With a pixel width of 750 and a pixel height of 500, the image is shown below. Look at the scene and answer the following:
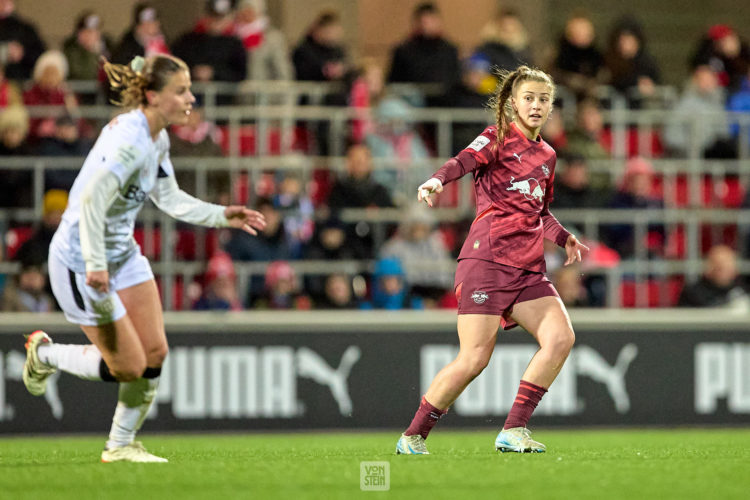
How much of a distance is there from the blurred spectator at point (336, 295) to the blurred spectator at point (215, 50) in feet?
9.16

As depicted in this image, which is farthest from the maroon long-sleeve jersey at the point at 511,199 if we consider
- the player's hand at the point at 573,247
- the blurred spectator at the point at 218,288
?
the blurred spectator at the point at 218,288

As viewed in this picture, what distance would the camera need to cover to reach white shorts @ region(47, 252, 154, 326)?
6.32 metres

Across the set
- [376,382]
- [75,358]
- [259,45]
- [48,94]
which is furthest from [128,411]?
[259,45]

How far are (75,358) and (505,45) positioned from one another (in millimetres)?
8416

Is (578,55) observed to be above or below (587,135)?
above

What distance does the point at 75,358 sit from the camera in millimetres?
6699

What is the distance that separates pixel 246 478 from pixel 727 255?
7737mm

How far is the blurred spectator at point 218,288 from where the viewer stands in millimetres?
11438

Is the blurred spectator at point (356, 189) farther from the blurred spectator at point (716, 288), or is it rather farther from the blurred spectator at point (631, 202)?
the blurred spectator at point (716, 288)

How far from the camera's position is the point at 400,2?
16.9 m

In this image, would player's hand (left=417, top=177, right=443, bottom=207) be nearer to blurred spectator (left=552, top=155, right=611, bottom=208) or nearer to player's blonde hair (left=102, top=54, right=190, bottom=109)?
player's blonde hair (left=102, top=54, right=190, bottom=109)

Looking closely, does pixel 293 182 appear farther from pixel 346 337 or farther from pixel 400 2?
pixel 400 2

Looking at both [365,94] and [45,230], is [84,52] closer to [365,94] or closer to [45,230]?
[45,230]

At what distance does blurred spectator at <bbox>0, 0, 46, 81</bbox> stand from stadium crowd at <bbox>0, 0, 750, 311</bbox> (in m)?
0.02
